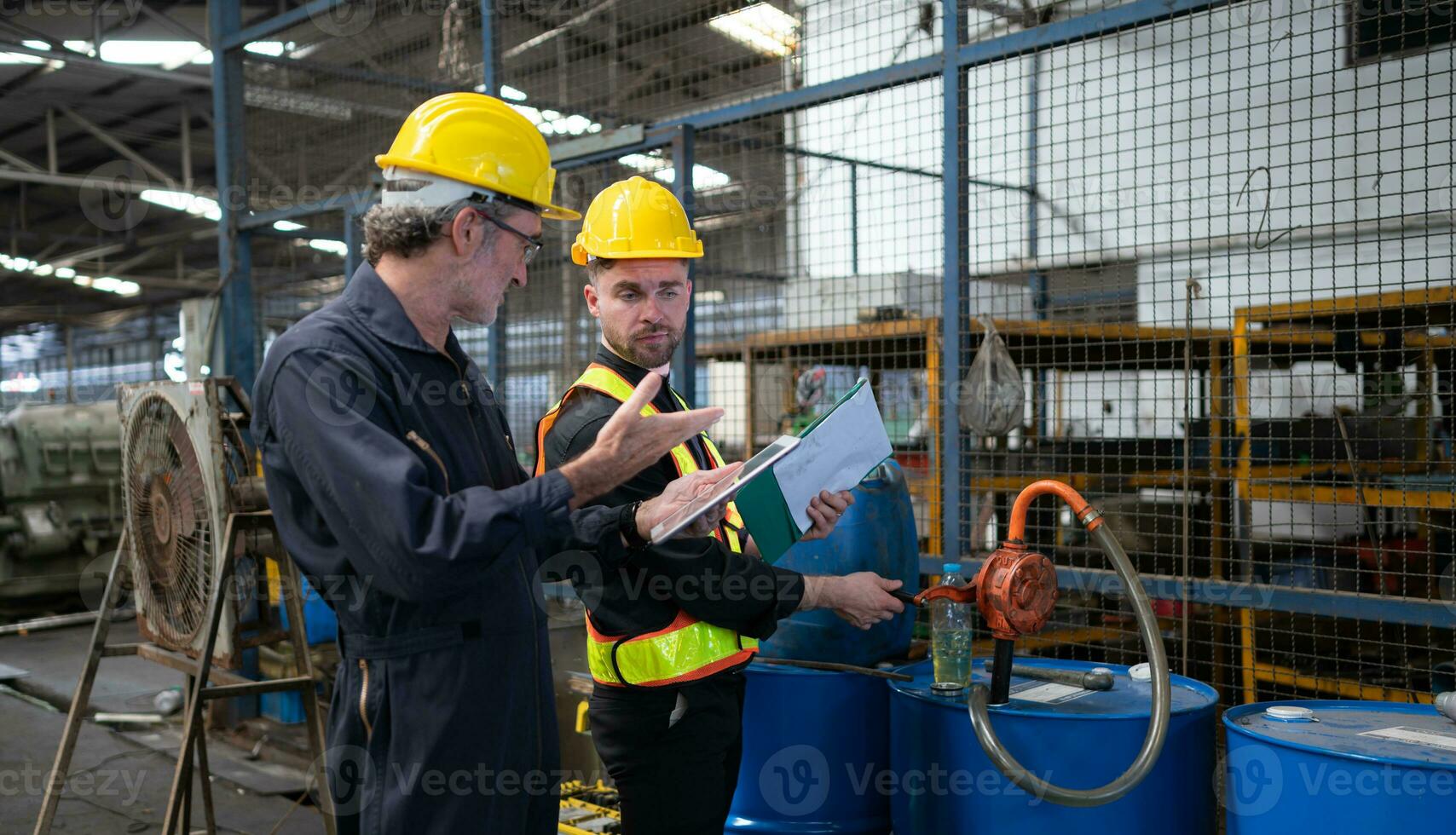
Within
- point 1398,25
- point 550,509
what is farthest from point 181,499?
point 1398,25

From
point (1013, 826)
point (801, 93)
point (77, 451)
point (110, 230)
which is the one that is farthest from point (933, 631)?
point (110, 230)

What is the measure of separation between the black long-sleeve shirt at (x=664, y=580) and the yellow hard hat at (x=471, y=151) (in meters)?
0.57

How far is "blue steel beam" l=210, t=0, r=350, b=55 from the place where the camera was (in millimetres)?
4926

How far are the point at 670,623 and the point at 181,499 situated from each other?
2.35 metres

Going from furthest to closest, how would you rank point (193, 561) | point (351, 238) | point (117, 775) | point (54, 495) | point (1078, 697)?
point (54, 495) < point (351, 238) < point (117, 775) < point (193, 561) < point (1078, 697)

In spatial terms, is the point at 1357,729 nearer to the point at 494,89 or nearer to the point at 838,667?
the point at 838,667

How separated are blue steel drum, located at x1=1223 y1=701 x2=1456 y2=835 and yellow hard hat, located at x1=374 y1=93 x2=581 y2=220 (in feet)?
5.56

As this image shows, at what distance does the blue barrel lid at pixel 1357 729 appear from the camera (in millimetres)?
1810

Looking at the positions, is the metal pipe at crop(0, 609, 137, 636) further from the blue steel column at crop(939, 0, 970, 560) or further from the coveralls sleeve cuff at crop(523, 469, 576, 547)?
the coveralls sleeve cuff at crop(523, 469, 576, 547)

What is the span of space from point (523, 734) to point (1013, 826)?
42.2 inches

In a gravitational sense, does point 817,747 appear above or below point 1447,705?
below

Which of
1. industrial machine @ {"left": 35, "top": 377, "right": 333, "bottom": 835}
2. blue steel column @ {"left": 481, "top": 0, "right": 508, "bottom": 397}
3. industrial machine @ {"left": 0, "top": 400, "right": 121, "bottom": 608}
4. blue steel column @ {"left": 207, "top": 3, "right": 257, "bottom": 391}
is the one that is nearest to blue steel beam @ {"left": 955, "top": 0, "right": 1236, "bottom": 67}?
blue steel column @ {"left": 481, "top": 0, "right": 508, "bottom": 397}

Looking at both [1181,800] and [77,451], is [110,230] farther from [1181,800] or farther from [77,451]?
[1181,800]

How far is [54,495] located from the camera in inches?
345
